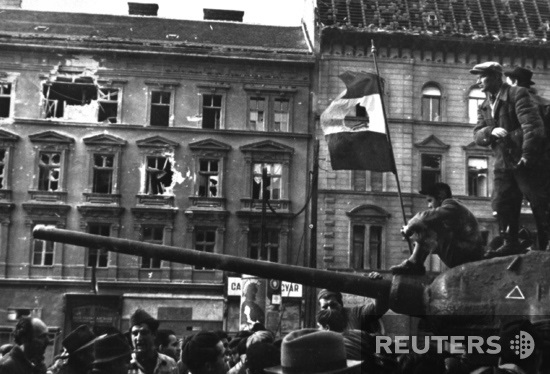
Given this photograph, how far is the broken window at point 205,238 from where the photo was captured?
3118cm

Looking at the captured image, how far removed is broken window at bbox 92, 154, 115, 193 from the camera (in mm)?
31406

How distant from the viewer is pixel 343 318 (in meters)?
7.55

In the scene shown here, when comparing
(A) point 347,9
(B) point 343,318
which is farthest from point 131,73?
(B) point 343,318

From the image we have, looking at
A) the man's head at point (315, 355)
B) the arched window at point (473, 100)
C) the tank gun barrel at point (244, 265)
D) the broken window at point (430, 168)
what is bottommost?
the man's head at point (315, 355)

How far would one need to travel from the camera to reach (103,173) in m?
31.5

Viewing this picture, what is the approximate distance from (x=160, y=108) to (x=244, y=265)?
25192 mm

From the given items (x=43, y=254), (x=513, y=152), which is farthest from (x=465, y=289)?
(x=43, y=254)

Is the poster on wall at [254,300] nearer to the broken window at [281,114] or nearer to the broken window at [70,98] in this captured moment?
the broken window at [281,114]

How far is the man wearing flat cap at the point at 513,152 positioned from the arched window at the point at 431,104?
84.3 feet

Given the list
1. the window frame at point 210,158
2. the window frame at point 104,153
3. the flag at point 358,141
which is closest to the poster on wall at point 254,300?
the window frame at point 210,158

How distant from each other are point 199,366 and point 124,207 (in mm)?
26249

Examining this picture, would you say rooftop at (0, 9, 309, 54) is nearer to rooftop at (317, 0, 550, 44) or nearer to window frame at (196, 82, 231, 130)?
window frame at (196, 82, 231, 130)

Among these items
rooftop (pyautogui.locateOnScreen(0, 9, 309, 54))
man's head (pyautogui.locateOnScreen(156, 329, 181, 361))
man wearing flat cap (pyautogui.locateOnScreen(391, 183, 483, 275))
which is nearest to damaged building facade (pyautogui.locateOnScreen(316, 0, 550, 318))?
rooftop (pyautogui.locateOnScreen(0, 9, 309, 54))

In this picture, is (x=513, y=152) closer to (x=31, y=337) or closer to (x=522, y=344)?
(x=522, y=344)
